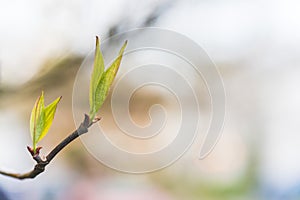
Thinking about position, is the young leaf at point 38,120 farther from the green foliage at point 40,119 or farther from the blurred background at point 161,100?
the blurred background at point 161,100

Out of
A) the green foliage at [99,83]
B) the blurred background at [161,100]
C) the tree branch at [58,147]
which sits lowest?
the tree branch at [58,147]

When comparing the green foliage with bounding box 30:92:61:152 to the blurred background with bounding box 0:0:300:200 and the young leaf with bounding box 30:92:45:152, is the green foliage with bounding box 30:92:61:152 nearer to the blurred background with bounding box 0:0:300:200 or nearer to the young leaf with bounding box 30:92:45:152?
the young leaf with bounding box 30:92:45:152

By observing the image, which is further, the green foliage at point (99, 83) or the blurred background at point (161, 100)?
the blurred background at point (161, 100)

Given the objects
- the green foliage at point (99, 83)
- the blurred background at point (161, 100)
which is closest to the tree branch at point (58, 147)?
the green foliage at point (99, 83)

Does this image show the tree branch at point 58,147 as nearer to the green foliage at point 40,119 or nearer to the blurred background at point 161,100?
the green foliage at point 40,119

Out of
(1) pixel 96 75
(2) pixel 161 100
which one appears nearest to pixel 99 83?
(1) pixel 96 75

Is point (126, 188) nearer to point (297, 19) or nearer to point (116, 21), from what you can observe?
point (116, 21)

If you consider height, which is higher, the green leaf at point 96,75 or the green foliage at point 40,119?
the green leaf at point 96,75

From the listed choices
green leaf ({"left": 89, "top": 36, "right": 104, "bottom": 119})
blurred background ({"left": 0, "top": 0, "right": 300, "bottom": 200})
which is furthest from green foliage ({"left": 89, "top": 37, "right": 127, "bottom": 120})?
blurred background ({"left": 0, "top": 0, "right": 300, "bottom": 200})

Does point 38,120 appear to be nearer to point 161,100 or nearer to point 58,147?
point 58,147
